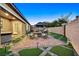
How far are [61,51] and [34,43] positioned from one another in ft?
1.06

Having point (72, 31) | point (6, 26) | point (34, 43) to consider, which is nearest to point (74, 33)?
point (72, 31)

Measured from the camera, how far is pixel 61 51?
7.71 feet

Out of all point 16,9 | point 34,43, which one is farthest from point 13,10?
point 34,43

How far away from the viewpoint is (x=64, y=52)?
7.68ft

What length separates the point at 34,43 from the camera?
2.37m

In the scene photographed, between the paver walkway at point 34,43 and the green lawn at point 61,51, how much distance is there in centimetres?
5

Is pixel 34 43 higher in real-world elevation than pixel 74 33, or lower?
lower

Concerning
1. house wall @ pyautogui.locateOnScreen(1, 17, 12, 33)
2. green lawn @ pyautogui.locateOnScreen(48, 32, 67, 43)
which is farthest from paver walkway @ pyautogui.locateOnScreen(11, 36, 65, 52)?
house wall @ pyautogui.locateOnScreen(1, 17, 12, 33)

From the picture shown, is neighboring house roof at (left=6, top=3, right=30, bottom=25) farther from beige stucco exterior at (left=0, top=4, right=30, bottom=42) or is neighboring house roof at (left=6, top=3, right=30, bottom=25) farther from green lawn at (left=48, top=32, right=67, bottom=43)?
green lawn at (left=48, top=32, right=67, bottom=43)

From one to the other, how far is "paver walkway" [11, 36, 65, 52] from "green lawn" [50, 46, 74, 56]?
0.05 meters

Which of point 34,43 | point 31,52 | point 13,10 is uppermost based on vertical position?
point 13,10

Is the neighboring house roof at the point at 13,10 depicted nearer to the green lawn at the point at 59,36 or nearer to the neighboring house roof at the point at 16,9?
the neighboring house roof at the point at 16,9

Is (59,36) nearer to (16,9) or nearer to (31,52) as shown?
(31,52)

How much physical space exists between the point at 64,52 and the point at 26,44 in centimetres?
45
